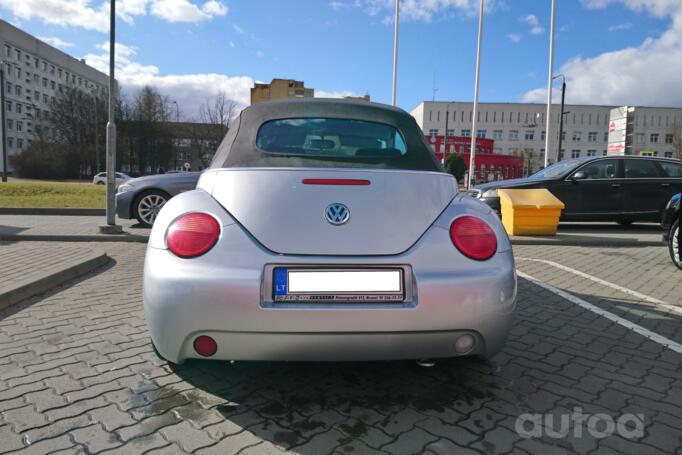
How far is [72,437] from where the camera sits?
2.12 meters

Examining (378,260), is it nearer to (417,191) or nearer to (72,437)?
(417,191)

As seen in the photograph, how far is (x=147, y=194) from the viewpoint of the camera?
9281 millimetres

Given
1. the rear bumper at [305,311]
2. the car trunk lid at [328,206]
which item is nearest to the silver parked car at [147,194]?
the car trunk lid at [328,206]

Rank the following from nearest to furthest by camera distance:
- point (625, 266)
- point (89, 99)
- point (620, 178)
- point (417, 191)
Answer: point (417, 191)
point (625, 266)
point (620, 178)
point (89, 99)

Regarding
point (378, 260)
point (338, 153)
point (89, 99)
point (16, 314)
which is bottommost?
point (16, 314)

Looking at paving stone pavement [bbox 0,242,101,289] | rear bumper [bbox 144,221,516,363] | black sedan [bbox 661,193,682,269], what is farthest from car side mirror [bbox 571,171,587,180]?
paving stone pavement [bbox 0,242,101,289]

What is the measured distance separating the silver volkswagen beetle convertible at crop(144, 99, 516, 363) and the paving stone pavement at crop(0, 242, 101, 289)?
3.24 m

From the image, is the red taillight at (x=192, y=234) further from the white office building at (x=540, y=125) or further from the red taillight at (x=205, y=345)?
the white office building at (x=540, y=125)

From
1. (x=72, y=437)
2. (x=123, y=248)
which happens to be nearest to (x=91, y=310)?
(x=72, y=437)

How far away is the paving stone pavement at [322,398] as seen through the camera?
2109mm

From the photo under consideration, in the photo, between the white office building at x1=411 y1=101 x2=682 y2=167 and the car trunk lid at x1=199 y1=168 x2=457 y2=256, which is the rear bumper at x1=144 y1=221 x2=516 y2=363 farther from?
the white office building at x1=411 y1=101 x2=682 y2=167

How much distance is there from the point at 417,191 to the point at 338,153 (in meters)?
0.57

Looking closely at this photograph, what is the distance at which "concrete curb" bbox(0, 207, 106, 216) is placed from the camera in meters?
13.8

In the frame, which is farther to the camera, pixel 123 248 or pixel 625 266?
pixel 123 248
